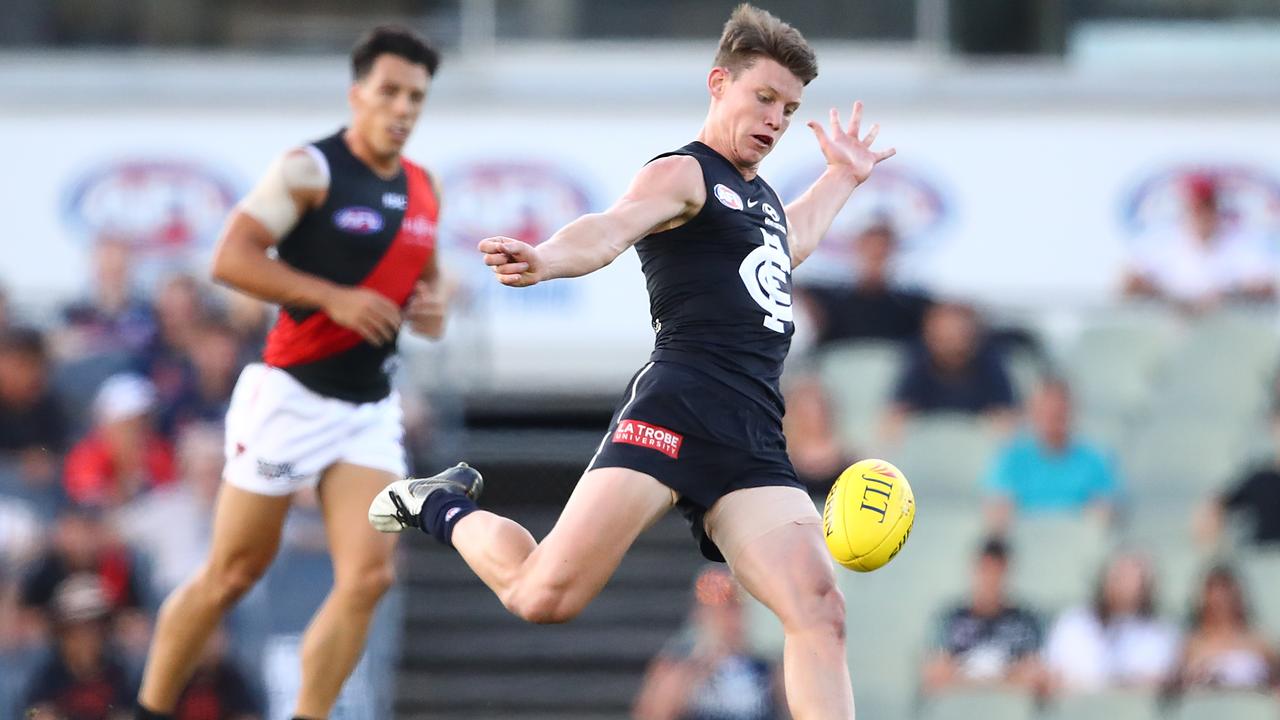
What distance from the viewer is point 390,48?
22.0 feet

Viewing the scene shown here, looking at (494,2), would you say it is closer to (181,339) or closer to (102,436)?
(181,339)

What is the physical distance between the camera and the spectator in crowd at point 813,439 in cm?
1080

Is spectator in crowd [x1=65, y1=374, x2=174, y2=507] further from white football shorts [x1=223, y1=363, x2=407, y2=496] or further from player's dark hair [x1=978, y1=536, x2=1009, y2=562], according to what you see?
player's dark hair [x1=978, y1=536, x2=1009, y2=562]

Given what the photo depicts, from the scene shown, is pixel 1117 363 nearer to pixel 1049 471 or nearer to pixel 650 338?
pixel 1049 471

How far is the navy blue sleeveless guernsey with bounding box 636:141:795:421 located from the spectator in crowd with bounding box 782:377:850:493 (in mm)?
4923

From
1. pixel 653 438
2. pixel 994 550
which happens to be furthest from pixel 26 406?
pixel 653 438

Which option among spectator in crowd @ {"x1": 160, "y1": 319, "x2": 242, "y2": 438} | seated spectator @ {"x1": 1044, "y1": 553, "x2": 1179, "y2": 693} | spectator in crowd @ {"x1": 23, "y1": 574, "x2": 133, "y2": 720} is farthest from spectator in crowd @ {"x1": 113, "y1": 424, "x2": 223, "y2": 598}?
seated spectator @ {"x1": 1044, "y1": 553, "x2": 1179, "y2": 693}

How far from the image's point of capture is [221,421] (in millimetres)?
11078

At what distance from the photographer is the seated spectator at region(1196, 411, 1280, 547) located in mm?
11219

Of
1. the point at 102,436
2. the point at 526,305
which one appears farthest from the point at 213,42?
the point at 102,436

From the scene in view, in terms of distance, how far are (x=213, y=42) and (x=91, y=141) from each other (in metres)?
1.41

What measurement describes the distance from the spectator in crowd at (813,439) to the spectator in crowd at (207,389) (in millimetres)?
3590

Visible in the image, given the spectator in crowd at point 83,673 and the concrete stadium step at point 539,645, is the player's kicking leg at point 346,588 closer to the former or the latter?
the spectator in crowd at point 83,673

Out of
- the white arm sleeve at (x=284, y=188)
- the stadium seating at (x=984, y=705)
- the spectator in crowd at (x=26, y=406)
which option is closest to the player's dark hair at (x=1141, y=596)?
the stadium seating at (x=984, y=705)
